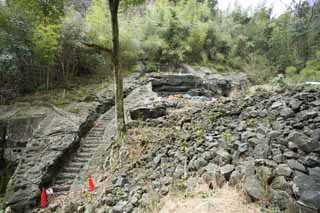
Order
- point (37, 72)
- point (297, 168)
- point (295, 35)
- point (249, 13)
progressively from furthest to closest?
point (249, 13)
point (295, 35)
point (37, 72)
point (297, 168)

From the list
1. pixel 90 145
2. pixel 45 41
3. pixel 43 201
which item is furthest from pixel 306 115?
pixel 45 41

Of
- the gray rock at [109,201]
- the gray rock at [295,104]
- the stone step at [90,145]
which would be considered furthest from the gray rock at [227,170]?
the stone step at [90,145]

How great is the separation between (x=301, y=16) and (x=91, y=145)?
Answer: 11.5 meters

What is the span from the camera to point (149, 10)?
11086 millimetres

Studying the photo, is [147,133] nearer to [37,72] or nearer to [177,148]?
[177,148]

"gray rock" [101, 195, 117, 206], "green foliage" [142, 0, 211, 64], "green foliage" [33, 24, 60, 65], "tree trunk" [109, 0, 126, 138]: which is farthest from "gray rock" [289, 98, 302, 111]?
"green foliage" [142, 0, 211, 64]

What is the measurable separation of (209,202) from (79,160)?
3.43 m

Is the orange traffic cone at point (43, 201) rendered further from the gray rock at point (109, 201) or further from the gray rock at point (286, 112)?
the gray rock at point (286, 112)

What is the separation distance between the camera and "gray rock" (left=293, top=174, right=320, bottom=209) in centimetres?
168

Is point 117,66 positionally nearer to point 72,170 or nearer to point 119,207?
point 72,170

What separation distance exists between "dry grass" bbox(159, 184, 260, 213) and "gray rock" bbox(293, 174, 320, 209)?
1.21 ft

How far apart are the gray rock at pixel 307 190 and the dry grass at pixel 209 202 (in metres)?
0.37

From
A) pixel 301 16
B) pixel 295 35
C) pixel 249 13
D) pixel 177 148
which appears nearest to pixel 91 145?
pixel 177 148

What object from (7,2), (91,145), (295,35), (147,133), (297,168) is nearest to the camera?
(297,168)
